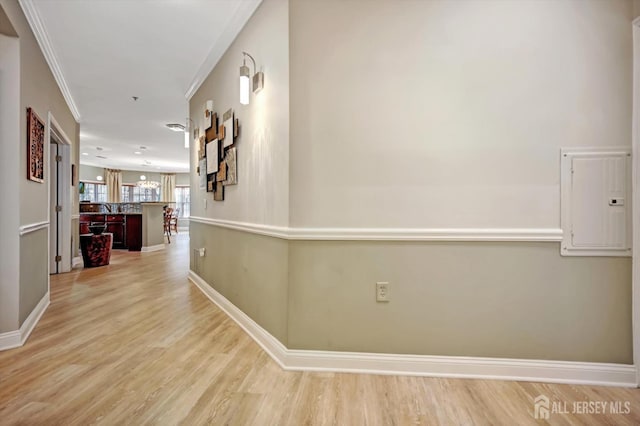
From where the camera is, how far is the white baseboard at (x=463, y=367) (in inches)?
69.7

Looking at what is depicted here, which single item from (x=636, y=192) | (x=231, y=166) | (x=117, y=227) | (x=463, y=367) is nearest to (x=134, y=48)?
(x=231, y=166)

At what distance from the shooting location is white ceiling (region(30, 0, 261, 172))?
251cm

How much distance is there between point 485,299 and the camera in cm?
183

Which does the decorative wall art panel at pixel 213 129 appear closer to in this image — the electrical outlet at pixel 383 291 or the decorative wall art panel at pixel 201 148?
the decorative wall art panel at pixel 201 148

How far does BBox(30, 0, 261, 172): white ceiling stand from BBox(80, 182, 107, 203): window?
24.3ft

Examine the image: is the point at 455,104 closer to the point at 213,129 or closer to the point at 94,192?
the point at 213,129

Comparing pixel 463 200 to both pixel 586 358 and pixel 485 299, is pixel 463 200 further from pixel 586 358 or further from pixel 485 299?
pixel 586 358

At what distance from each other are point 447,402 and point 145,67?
4.29 meters

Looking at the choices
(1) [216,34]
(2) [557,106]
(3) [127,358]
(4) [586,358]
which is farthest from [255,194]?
(4) [586,358]

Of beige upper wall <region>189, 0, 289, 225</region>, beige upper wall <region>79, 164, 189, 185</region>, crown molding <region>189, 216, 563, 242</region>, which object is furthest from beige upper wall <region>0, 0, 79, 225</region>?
beige upper wall <region>79, 164, 189, 185</region>

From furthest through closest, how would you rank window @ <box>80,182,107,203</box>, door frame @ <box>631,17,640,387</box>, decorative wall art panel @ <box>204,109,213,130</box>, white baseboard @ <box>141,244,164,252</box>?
window @ <box>80,182,107,203</box>
white baseboard @ <box>141,244,164,252</box>
decorative wall art panel @ <box>204,109,213,130</box>
door frame @ <box>631,17,640,387</box>

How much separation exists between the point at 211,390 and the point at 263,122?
1.76 m

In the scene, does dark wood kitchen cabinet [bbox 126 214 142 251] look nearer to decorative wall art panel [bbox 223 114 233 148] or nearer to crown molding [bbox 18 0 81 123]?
crown molding [bbox 18 0 81 123]

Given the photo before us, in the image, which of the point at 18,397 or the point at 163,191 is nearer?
the point at 18,397
